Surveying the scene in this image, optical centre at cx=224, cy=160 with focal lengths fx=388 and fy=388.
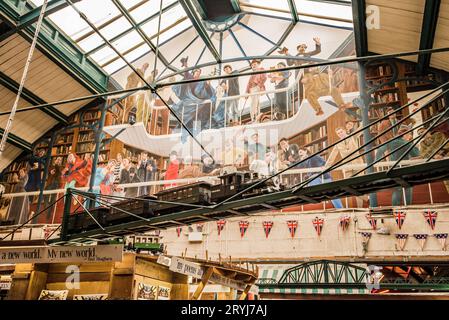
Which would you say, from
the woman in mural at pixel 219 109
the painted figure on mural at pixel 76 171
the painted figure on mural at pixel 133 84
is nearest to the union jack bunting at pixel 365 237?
the woman in mural at pixel 219 109

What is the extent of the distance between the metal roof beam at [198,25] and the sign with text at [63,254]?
24.6 feet

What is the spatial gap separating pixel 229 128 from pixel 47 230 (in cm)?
611

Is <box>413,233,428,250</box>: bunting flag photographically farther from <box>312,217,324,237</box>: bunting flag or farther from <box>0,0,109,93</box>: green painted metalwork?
<box>0,0,109,93</box>: green painted metalwork

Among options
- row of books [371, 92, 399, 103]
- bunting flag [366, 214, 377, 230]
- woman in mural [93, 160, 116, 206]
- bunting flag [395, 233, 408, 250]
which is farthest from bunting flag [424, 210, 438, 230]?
woman in mural [93, 160, 116, 206]

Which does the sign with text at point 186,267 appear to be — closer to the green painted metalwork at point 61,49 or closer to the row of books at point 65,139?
the green painted metalwork at point 61,49

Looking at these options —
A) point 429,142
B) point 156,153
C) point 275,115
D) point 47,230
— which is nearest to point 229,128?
point 275,115

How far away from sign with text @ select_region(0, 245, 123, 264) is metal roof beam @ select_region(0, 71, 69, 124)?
25.9 feet

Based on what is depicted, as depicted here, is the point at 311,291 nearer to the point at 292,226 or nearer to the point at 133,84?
the point at 292,226

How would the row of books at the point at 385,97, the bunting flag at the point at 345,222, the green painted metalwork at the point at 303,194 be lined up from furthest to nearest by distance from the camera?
the row of books at the point at 385,97
the bunting flag at the point at 345,222
the green painted metalwork at the point at 303,194

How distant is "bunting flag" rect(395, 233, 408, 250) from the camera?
859 cm

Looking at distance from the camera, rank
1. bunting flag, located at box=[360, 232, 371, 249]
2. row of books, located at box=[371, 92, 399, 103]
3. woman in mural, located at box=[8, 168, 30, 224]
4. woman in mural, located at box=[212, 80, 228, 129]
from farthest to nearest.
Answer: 1. woman in mural, located at box=[8, 168, 30, 224]
2. woman in mural, located at box=[212, 80, 228, 129]
3. row of books, located at box=[371, 92, 399, 103]
4. bunting flag, located at box=[360, 232, 371, 249]

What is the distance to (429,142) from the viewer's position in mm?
8969

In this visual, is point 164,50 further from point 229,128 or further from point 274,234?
point 274,234

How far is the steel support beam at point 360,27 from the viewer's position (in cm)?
866
